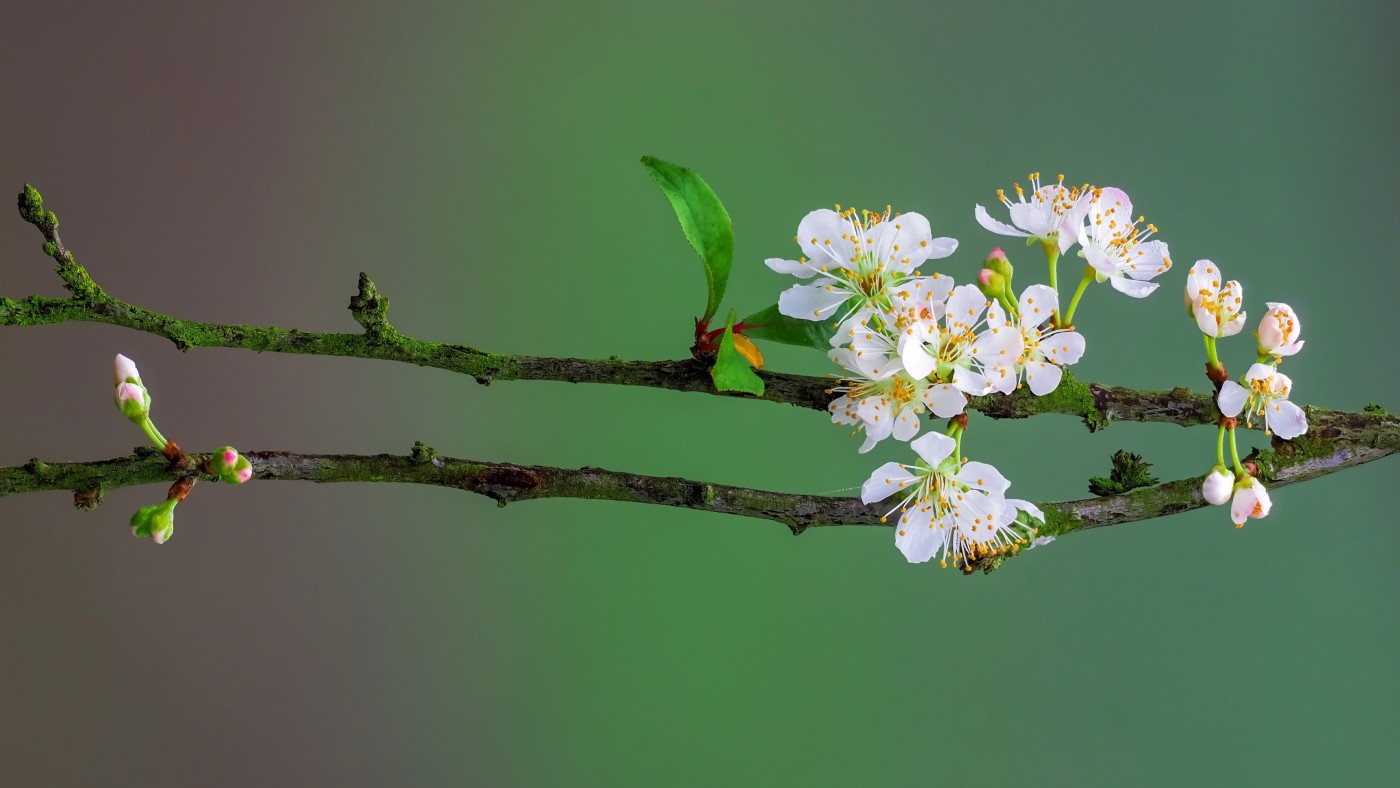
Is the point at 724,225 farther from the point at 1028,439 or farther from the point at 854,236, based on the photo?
the point at 1028,439

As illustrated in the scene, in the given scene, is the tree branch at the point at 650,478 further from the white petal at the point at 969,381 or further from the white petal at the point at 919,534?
the white petal at the point at 969,381

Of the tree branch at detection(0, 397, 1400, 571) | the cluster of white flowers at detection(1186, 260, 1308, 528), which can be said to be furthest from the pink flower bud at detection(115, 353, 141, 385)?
the cluster of white flowers at detection(1186, 260, 1308, 528)

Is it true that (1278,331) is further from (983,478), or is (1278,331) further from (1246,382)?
(983,478)

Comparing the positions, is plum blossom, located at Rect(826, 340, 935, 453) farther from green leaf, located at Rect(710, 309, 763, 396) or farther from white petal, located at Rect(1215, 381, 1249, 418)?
white petal, located at Rect(1215, 381, 1249, 418)

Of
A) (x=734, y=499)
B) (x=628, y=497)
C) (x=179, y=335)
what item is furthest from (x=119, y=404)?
(x=734, y=499)

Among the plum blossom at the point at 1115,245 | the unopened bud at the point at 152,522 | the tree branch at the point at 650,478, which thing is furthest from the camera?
the plum blossom at the point at 1115,245

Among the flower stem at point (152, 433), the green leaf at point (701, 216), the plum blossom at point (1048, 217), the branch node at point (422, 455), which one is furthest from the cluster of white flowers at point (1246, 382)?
the flower stem at point (152, 433)
